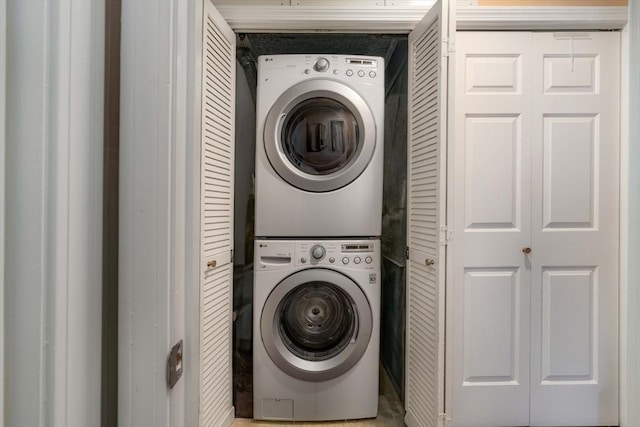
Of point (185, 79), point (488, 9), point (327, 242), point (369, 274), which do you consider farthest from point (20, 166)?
point (488, 9)

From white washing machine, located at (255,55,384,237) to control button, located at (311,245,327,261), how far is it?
0.23ft

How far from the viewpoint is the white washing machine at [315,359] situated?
1.71 meters

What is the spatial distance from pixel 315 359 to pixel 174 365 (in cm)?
133

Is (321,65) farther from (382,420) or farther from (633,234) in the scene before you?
(382,420)

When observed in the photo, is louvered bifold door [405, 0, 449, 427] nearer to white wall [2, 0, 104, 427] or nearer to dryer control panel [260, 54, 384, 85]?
dryer control panel [260, 54, 384, 85]

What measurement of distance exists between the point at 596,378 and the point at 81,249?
219 centimetres

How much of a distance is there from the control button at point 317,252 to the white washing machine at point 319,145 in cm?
7

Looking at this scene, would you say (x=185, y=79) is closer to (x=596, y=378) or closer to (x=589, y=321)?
(x=589, y=321)

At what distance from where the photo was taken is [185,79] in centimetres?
56

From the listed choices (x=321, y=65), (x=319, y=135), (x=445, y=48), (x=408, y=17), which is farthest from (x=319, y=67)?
(x=445, y=48)

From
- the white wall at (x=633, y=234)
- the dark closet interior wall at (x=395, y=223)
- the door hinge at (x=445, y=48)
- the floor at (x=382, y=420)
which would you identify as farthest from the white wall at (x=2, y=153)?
the white wall at (x=633, y=234)

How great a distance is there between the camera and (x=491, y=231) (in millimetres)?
1650

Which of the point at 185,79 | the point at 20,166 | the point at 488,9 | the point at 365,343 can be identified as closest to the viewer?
the point at 20,166

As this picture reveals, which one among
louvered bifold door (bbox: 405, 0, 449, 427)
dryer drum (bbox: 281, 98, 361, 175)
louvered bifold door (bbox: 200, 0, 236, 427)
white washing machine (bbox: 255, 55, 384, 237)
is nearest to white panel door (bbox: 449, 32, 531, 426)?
louvered bifold door (bbox: 405, 0, 449, 427)
